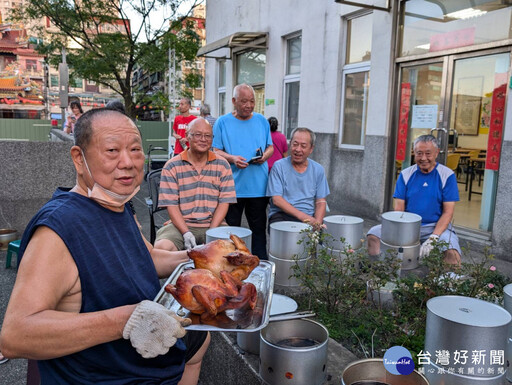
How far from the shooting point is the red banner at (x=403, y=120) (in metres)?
7.04

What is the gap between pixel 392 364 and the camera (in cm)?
166

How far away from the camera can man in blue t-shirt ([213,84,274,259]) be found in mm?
4691

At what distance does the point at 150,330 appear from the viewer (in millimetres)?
1399

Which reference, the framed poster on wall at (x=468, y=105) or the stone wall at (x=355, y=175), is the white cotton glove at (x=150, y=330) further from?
the stone wall at (x=355, y=175)

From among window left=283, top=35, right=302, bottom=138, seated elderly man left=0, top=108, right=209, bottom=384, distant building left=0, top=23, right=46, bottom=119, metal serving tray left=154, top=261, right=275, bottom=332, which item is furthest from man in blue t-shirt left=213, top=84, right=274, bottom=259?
distant building left=0, top=23, right=46, bottom=119

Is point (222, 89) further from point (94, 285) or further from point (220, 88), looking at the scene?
point (94, 285)

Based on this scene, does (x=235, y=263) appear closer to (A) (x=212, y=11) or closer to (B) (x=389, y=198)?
(B) (x=389, y=198)

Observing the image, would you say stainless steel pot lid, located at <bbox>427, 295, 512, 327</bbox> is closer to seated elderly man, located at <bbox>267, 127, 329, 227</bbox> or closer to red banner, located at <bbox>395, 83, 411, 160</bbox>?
seated elderly man, located at <bbox>267, 127, 329, 227</bbox>

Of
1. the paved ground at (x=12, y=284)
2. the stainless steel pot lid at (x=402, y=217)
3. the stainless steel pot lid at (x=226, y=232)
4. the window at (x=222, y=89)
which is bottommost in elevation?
the paved ground at (x=12, y=284)

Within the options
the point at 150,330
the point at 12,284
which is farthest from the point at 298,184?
the point at 150,330

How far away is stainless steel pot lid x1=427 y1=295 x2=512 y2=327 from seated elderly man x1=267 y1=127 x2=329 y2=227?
8.16 feet

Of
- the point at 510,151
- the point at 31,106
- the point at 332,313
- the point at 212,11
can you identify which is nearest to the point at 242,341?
the point at 332,313

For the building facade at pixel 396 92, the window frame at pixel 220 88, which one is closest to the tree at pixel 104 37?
the window frame at pixel 220 88

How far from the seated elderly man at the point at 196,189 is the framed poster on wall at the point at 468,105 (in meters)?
4.07
